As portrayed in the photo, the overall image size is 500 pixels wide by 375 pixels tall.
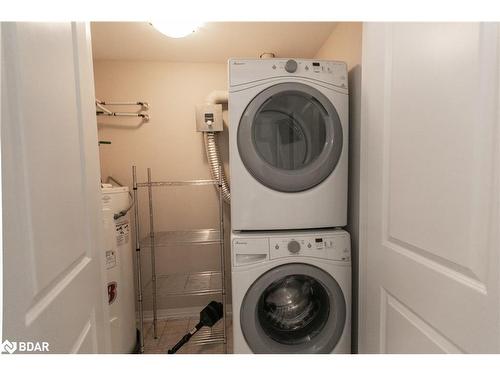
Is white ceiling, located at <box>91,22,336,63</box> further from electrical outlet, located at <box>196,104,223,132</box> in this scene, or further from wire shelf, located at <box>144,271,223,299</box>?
wire shelf, located at <box>144,271,223,299</box>

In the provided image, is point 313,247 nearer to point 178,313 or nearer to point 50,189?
point 50,189

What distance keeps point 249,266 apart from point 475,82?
956 millimetres

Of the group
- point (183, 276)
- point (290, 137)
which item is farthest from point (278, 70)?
point (183, 276)

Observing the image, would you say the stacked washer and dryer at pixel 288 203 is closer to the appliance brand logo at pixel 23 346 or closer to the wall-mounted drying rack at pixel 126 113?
the appliance brand logo at pixel 23 346

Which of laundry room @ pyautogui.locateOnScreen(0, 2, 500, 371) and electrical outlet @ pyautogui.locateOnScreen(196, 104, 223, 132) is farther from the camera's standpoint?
electrical outlet @ pyautogui.locateOnScreen(196, 104, 223, 132)

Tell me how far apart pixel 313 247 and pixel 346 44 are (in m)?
1.18

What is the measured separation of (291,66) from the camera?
3.56ft

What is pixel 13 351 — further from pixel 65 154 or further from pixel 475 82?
pixel 475 82

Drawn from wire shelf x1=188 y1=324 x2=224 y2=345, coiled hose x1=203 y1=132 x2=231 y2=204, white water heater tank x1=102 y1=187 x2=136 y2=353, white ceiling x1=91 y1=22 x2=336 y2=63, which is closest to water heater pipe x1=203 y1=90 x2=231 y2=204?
coiled hose x1=203 y1=132 x2=231 y2=204

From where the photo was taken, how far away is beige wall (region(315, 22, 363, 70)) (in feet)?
3.98

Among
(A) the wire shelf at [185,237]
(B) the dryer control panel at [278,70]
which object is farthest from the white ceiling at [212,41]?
(A) the wire shelf at [185,237]

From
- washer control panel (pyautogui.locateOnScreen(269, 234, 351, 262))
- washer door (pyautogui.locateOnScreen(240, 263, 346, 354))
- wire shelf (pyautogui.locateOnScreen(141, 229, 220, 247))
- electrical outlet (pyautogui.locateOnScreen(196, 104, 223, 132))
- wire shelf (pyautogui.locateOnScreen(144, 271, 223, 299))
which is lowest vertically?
wire shelf (pyautogui.locateOnScreen(144, 271, 223, 299))

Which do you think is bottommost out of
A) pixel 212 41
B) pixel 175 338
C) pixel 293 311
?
pixel 175 338
